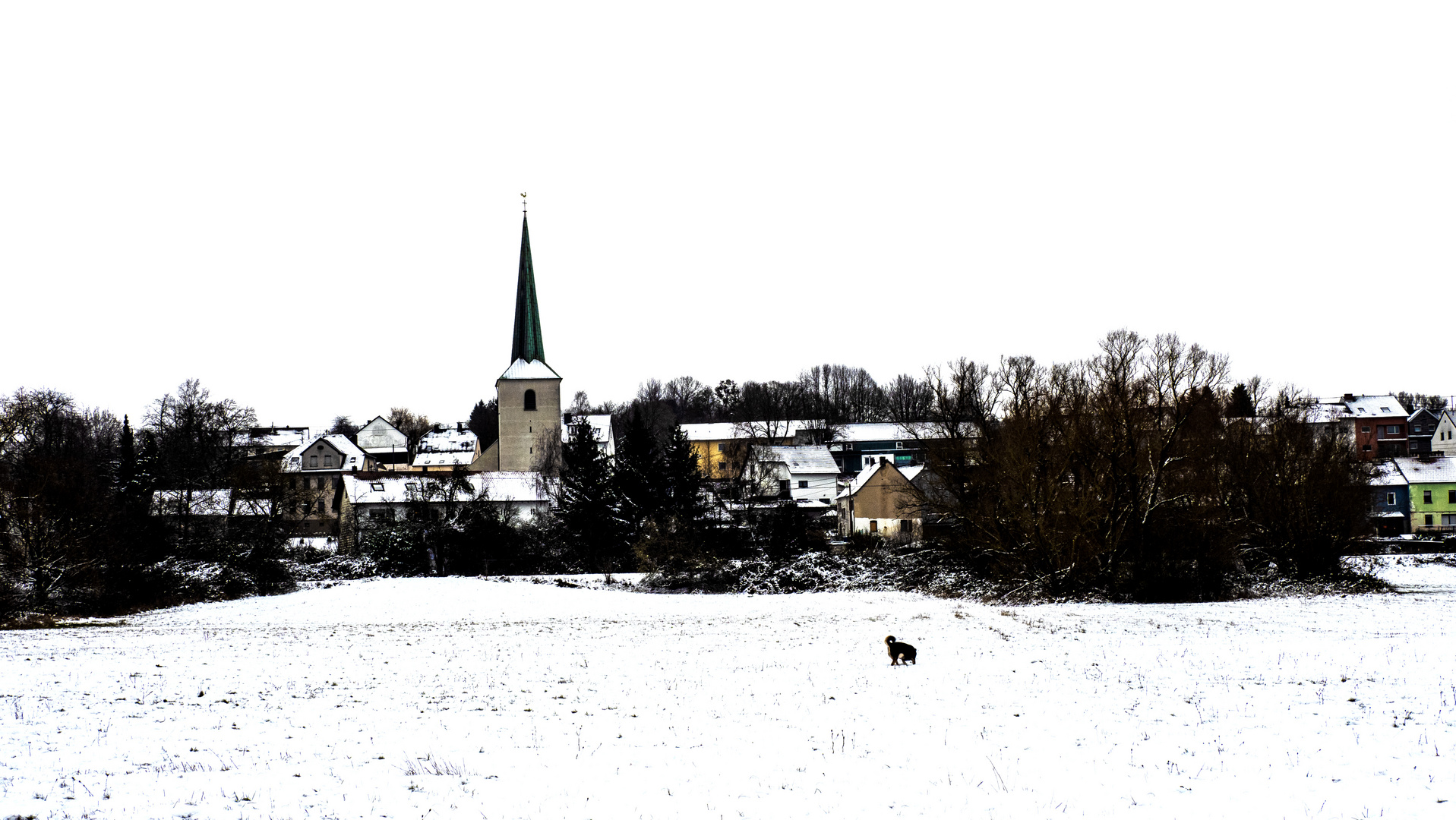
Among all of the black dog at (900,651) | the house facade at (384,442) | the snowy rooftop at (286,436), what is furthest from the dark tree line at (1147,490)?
the snowy rooftop at (286,436)

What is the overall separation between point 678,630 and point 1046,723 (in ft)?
47.4

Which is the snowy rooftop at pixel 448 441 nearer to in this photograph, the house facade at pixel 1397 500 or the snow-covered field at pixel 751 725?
the house facade at pixel 1397 500

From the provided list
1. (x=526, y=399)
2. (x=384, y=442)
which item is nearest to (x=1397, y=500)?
(x=526, y=399)

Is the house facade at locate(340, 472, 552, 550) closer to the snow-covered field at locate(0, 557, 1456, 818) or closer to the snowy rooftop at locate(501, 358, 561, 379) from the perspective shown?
the snowy rooftop at locate(501, 358, 561, 379)

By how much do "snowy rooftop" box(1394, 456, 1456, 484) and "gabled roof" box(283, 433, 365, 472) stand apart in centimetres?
10088

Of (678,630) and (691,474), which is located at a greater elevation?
(691,474)

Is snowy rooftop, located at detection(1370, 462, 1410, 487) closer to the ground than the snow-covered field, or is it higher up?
higher up

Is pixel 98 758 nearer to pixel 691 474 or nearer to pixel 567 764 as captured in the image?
pixel 567 764

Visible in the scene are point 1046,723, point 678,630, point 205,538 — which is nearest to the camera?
point 1046,723

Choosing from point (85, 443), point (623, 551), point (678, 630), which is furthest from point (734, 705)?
point (85, 443)

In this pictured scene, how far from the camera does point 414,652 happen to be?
20.2m

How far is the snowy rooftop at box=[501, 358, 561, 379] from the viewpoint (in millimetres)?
95500

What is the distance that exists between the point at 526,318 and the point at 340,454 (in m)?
38.5

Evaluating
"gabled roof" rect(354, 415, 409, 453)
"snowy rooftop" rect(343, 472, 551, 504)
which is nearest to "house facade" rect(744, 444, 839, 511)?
"snowy rooftop" rect(343, 472, 551, 504)
